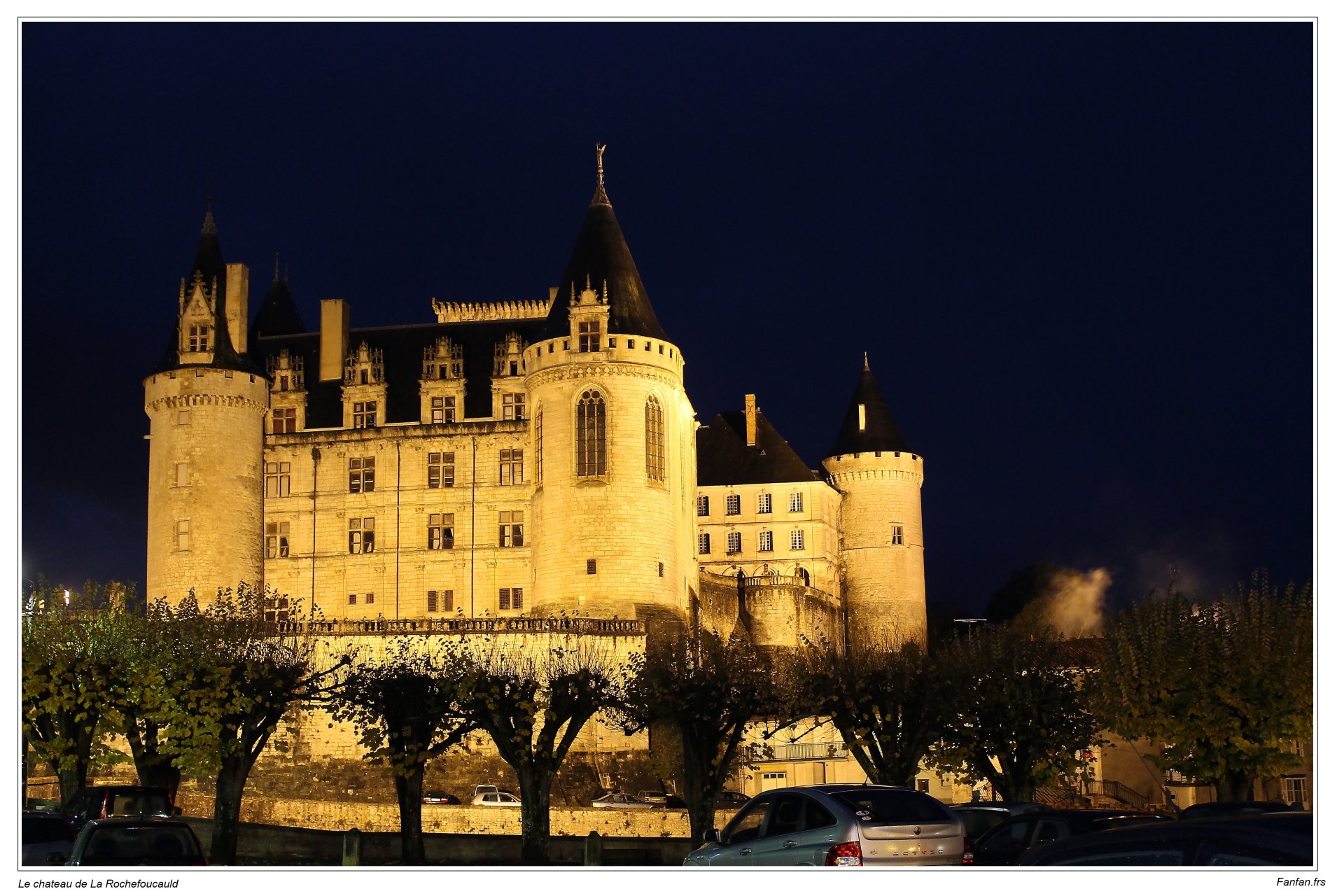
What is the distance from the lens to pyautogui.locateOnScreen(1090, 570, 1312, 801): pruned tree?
84.1 ft

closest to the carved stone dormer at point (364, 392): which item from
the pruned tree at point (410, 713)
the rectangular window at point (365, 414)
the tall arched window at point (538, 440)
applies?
the rectangular window at point (365, 414)

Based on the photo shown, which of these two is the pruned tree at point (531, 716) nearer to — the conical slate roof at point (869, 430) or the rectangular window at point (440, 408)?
the rectangular window at point (440, 408)

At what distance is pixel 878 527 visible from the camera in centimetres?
6825

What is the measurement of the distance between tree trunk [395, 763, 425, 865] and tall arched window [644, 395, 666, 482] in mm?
21306

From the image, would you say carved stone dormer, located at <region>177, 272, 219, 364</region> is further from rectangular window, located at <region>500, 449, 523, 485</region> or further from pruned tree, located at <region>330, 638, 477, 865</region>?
pruned tree, located at <region>330, 638, 477, 865</region>

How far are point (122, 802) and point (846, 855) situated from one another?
48.0ft

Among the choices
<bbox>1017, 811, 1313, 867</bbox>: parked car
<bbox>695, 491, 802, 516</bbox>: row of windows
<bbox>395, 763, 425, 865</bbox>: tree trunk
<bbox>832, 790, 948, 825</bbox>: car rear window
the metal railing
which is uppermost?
<bbox>695, 491, 802, 516</bbox>: row of windows

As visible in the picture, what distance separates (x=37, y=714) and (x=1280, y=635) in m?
21.8

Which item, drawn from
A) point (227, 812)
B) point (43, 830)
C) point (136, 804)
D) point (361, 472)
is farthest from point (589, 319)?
point (43, 830)

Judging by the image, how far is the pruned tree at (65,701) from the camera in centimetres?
3077

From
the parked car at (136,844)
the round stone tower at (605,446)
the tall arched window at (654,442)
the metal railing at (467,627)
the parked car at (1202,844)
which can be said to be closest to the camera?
the parked car at (1202,844)

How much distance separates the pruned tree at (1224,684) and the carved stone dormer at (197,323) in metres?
36.0

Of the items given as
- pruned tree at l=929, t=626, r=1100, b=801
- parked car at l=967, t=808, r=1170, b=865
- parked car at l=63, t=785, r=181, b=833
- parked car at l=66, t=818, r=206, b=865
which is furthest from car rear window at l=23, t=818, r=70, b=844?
pruned tree at l=929, t=626, r=1100, b=801
